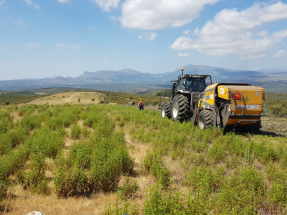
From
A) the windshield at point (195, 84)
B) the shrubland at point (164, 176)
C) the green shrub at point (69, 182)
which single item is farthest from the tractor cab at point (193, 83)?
the green shrub at point (69, 182)

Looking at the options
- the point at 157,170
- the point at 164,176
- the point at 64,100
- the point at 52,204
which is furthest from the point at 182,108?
the point at 64,100

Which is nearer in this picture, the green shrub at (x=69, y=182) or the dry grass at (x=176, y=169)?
the green shrub at (x=69, y=182)

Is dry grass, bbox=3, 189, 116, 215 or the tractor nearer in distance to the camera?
dry grass, bbox=3, 189, 116, 215

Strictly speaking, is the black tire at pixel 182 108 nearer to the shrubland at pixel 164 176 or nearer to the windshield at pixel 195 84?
the windshield at pixel 195 84

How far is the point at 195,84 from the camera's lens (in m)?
→ 11.5

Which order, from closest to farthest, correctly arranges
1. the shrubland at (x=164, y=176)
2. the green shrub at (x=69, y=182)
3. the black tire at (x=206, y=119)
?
the shrubland at (x=164, y=176) → the green shrub at (x=69, y=182) → the black tire at (x=206, y=119)

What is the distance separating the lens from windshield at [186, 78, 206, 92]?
11.3 metres

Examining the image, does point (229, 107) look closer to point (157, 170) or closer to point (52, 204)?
point (157, 170)

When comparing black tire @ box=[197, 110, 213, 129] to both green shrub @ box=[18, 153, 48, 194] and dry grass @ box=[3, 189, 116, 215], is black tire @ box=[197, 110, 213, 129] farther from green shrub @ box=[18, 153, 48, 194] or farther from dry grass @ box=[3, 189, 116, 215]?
green shrub @ box=[18, 153, 48, 194]

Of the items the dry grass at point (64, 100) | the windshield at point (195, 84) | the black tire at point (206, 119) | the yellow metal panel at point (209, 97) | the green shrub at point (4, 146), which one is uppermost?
the windshield at point (195, 84)

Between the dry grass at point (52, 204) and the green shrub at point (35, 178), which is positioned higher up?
the green shrub at point (35, 178)

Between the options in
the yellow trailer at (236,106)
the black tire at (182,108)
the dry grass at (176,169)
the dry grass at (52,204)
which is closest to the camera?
the dry grass at (52,204)

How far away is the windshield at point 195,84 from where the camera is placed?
447 inches

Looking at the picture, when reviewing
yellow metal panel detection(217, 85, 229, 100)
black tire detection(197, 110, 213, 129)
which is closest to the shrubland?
black tire detection(197, 110, 213, 129)
